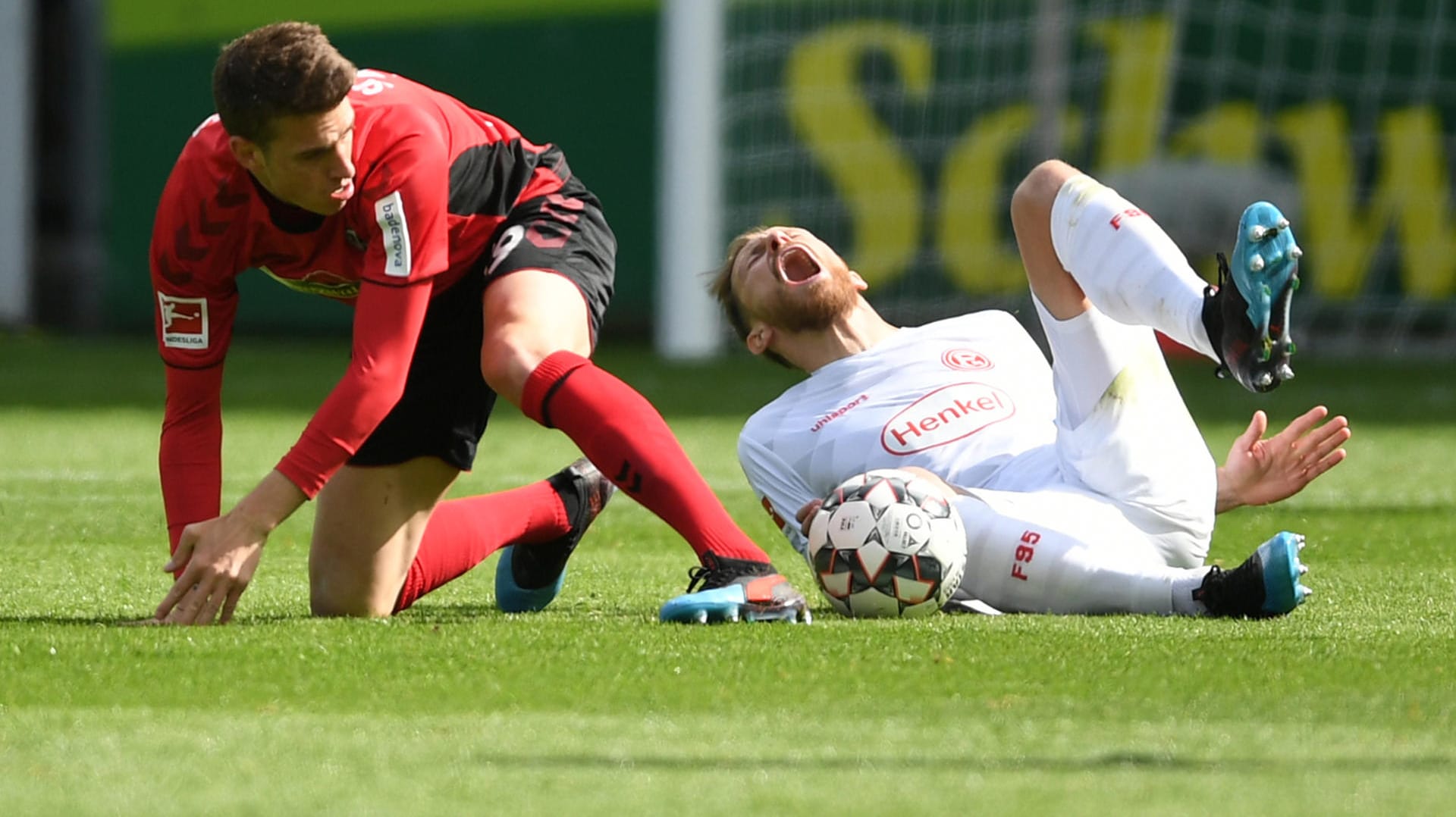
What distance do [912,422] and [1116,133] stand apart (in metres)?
8.19

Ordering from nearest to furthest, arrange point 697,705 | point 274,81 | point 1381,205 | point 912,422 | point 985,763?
point 985,763 < point 697,705 < point 274,81 < point 912,422 < point 1381,205

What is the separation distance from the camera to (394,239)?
311cm

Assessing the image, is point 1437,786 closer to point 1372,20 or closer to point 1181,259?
point 1181,259

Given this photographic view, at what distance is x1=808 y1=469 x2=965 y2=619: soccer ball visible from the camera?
3279 millimetres

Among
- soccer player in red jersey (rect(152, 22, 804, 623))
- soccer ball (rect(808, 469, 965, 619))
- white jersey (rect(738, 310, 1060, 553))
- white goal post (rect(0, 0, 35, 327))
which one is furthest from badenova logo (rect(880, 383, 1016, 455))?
white goal post (rect(0, 0, 35, 327))

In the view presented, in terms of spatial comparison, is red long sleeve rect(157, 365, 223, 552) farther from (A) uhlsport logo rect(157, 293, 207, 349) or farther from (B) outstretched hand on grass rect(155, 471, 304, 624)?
(B) outstretched hand on grass rect(155, 471, 304, 624)

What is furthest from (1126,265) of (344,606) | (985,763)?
(344,606)

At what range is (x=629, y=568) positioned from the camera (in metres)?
4.27

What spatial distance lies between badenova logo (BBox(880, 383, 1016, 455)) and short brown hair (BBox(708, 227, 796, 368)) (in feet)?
1.14

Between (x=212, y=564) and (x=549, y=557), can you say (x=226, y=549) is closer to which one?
(x=212, y=564)

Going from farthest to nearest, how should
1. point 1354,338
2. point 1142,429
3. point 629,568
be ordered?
point 1354,338 < point 629,568 < point 1142,429

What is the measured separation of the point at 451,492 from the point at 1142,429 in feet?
8.59

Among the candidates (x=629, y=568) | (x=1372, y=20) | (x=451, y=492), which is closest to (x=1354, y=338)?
(x=1372, y=20)

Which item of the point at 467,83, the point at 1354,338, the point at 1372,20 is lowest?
the point at 1354,338
